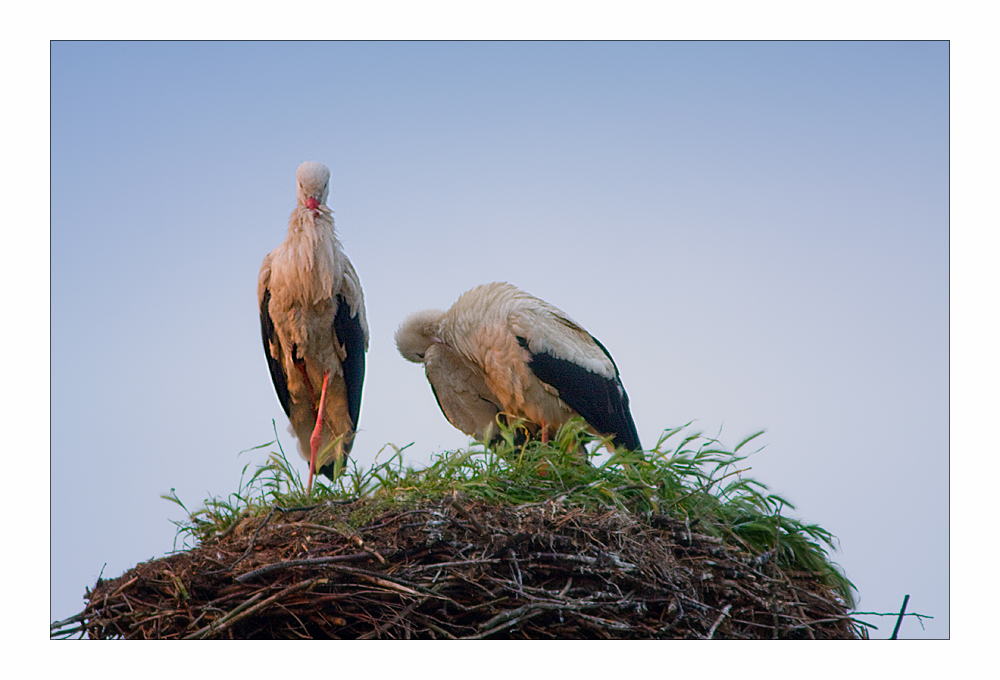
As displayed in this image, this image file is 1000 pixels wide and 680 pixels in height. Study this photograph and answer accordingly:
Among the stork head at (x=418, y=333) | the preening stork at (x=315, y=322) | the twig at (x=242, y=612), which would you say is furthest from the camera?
the stork head at (x=418, y=333)

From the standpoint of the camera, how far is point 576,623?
2.08 metres

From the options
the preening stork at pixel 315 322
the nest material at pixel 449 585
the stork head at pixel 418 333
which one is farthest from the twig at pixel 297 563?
the stork head at pixel 418 333

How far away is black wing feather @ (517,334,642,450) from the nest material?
43.3 inches

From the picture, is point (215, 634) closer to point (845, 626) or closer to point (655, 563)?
point (655, 563)

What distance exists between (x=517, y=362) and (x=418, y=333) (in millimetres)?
524

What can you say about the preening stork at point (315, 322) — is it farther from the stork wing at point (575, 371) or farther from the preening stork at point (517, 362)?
the stork wing at point (575, 371)

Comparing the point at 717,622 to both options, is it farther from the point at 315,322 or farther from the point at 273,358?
the point at 273,358

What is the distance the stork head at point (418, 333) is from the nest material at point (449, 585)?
1.43 metres

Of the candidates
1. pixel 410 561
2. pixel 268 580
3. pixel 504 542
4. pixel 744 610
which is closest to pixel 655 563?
pixel 744 610

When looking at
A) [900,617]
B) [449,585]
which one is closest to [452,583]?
[449,585]

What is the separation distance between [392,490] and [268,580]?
1.47 ft

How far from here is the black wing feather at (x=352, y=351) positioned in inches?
133

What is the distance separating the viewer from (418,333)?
371 centimetres

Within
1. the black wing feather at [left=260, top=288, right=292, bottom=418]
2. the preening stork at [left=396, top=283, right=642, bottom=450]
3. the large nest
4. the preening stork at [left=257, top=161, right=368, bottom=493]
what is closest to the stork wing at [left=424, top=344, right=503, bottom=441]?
the preening stork at [left=396, top=283, right=642, bottom=450]
